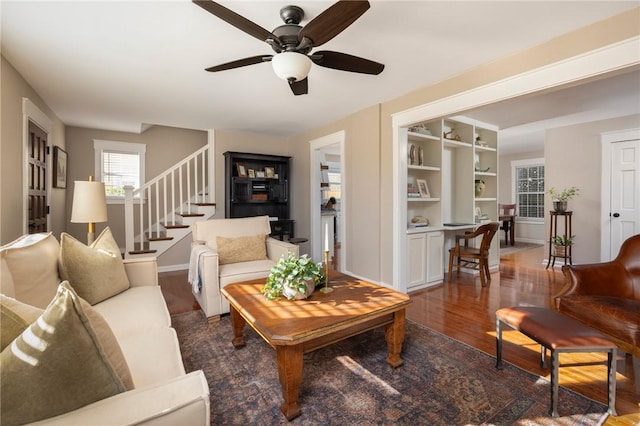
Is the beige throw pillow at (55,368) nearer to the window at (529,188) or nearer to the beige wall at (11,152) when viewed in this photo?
the beige wall at (11,152)

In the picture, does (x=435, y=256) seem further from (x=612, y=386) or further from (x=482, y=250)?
(x=612, y=386)

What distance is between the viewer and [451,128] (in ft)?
15.3

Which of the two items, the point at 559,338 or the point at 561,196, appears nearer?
the point at 559,338

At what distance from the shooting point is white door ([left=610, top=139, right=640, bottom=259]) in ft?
14.3

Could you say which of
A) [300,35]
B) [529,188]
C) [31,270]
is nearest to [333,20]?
[300,35]

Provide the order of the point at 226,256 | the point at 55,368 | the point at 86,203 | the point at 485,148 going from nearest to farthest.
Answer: the point at 55,368 → the point at 86,203 → the point at 226,256 → the point at 485,148

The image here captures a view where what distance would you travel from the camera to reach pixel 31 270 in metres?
1.60

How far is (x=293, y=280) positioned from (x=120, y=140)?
5.28m

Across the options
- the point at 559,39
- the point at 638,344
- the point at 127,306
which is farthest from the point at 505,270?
the point at 127,306

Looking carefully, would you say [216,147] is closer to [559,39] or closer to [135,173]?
[135,173]

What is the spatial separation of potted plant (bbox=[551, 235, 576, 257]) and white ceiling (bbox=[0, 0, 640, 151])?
2.05 m

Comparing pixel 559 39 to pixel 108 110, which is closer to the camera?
pixel 559 39

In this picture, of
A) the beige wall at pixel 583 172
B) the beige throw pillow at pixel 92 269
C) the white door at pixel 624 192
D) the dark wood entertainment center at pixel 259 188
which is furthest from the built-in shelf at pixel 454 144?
the beige throw pillow at pixel 92 269

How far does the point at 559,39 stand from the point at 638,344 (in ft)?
7.04
